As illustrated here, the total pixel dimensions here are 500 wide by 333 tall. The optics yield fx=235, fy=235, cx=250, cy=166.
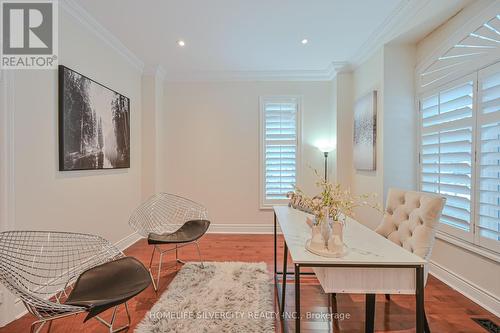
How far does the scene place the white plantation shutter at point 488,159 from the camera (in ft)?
6.26

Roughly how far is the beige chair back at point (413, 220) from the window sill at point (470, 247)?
89 cm

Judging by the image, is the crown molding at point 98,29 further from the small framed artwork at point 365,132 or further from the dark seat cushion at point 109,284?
the small framed artwork at point 365,132

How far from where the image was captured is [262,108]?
416 cm

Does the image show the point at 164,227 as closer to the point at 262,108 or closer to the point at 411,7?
the point at 262,108

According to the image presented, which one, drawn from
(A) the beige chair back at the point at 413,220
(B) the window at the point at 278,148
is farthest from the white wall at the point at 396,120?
(B) the window at the point at 278,148

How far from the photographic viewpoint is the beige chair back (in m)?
1.50

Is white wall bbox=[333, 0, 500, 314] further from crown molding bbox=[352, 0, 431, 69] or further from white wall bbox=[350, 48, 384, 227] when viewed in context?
crown molding bbox=[352, 0, 431, 69]

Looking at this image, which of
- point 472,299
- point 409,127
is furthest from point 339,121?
point 472,299

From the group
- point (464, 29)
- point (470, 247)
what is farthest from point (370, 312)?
point (464, 29)

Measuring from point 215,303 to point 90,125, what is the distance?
233cm

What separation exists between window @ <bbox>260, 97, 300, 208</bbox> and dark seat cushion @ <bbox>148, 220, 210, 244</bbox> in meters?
1.50

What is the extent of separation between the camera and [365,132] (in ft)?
10.8

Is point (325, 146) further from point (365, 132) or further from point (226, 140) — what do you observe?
point (226, 140)

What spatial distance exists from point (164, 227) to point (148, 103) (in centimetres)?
210
